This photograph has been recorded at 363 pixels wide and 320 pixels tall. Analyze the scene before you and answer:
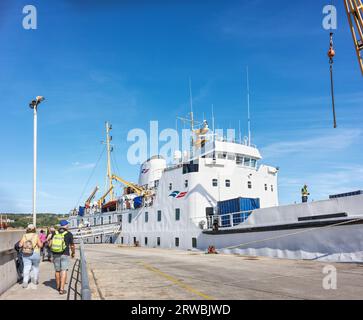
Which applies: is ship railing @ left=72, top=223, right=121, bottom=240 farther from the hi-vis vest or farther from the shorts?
the shorts

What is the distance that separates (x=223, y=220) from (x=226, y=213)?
813 mm

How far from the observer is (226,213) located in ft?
84.9

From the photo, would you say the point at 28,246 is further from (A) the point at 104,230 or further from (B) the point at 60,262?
(A) the point at 104,230

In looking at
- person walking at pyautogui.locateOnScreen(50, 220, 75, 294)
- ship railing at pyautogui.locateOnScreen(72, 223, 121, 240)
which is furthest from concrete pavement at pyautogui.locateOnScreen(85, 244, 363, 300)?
ship railing at pyautogui.locateOnScreen(72, 223, 121, 240)

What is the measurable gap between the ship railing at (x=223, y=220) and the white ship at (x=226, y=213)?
68mm

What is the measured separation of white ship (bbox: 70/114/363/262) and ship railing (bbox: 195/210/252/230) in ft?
0.22

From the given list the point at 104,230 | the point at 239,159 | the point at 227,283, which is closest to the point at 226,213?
the point at 239,159

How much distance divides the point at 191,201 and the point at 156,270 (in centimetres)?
1392

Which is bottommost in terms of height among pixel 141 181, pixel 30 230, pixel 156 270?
pixel 156 270

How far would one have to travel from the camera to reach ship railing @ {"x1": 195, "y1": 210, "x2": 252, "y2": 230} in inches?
927
